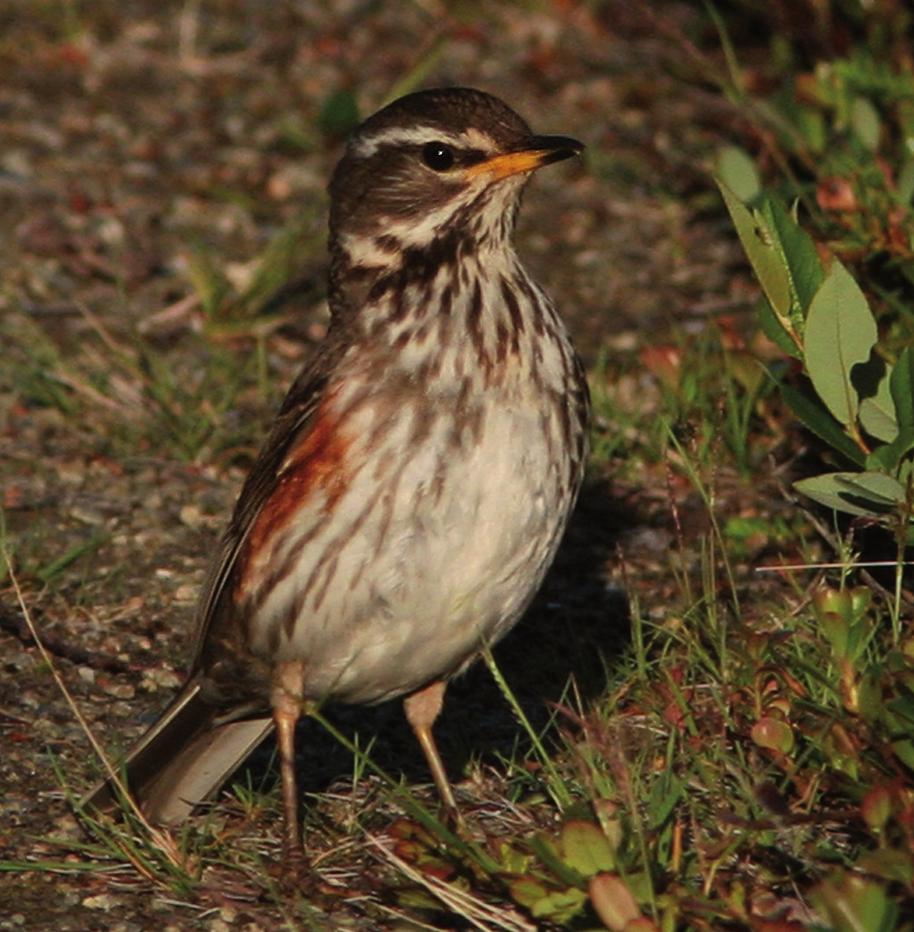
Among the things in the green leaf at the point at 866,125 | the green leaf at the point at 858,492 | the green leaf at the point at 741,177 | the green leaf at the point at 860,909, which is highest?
the green leaf at the point at 866,125

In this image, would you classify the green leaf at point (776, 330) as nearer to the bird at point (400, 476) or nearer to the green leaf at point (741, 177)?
the bird at point (400, 476)

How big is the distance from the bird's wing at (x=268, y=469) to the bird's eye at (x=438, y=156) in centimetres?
54

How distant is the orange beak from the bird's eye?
0.06m

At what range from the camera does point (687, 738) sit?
5.70 meters

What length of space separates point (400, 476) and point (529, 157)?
0.95m

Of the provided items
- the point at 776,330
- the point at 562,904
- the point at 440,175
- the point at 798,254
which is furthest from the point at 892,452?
the point at 562,904

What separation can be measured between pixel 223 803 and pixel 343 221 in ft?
5.46

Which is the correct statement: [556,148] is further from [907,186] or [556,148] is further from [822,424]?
[907,186]

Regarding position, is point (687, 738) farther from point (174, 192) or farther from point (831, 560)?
point (174, 192)

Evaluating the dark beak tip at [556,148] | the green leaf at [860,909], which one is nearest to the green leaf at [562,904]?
the green leaf at [860,909]

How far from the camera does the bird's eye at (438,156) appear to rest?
19.1ft

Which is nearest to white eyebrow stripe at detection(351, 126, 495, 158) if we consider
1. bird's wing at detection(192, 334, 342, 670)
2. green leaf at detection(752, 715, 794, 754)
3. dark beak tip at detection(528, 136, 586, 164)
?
dark beak tip at detection(528, 136, 586, 164)

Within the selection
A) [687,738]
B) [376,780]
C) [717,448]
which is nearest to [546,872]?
[687,738]

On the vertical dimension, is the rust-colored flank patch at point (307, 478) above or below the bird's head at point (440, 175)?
below
